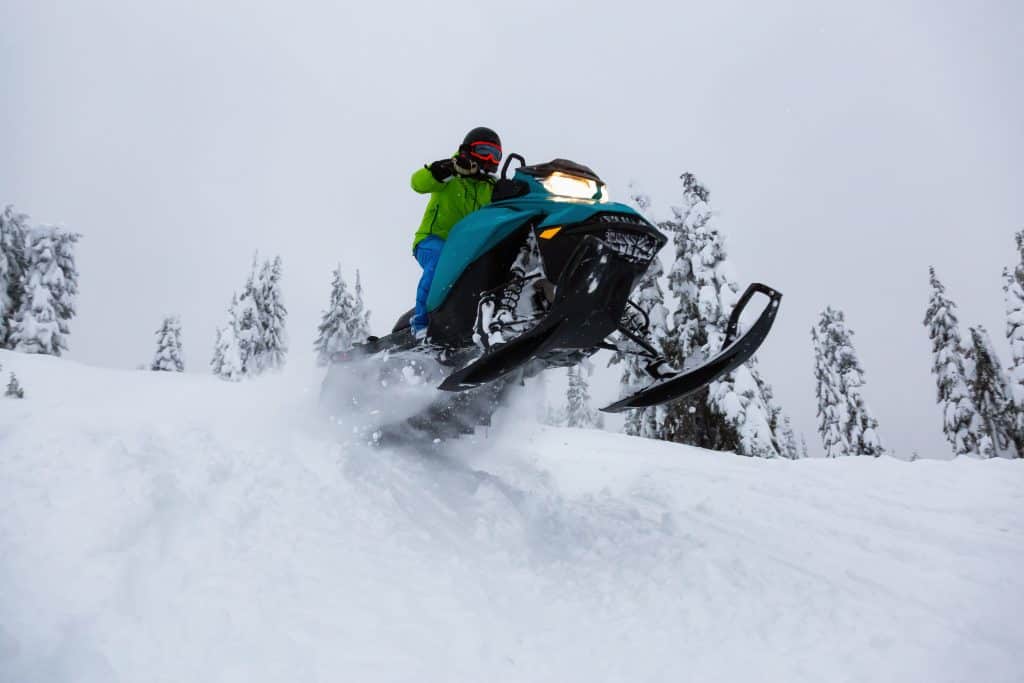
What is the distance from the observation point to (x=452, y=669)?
2180 mm

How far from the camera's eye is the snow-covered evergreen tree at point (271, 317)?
103 ft

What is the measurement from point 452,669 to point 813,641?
1473 mm

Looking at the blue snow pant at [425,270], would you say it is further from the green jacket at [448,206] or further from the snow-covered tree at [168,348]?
the snow-covered tree at [168,348]

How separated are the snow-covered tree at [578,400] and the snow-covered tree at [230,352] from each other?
2027 centimetres

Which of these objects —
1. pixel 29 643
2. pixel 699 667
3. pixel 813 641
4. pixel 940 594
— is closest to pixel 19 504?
pixel 29 643

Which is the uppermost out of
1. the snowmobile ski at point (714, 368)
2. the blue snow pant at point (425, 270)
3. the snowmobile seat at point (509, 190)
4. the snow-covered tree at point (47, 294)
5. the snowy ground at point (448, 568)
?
the snow-covered tree at point (47, 294)

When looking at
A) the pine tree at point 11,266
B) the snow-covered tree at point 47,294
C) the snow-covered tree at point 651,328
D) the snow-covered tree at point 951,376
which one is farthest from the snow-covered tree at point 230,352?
the snow-covered tree at point 951,376

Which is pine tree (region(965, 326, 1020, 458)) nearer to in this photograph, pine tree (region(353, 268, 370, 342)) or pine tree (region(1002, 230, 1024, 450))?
pine tree (region(1002, 230, 1024, 450))

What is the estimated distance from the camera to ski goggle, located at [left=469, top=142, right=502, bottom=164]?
187 inches

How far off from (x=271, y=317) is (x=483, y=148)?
3020 cm

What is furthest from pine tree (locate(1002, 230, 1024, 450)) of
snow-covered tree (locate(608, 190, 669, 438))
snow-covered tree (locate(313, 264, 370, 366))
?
snow-covered tree (locate(313, 264, 370, 366))

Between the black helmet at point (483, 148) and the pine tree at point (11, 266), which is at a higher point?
the pine tree at point (11, 266)

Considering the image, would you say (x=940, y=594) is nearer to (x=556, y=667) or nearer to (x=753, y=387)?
(x=556, y=667)

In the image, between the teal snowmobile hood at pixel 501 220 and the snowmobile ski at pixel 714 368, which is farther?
the snowmobile ski at pixel 714 368
